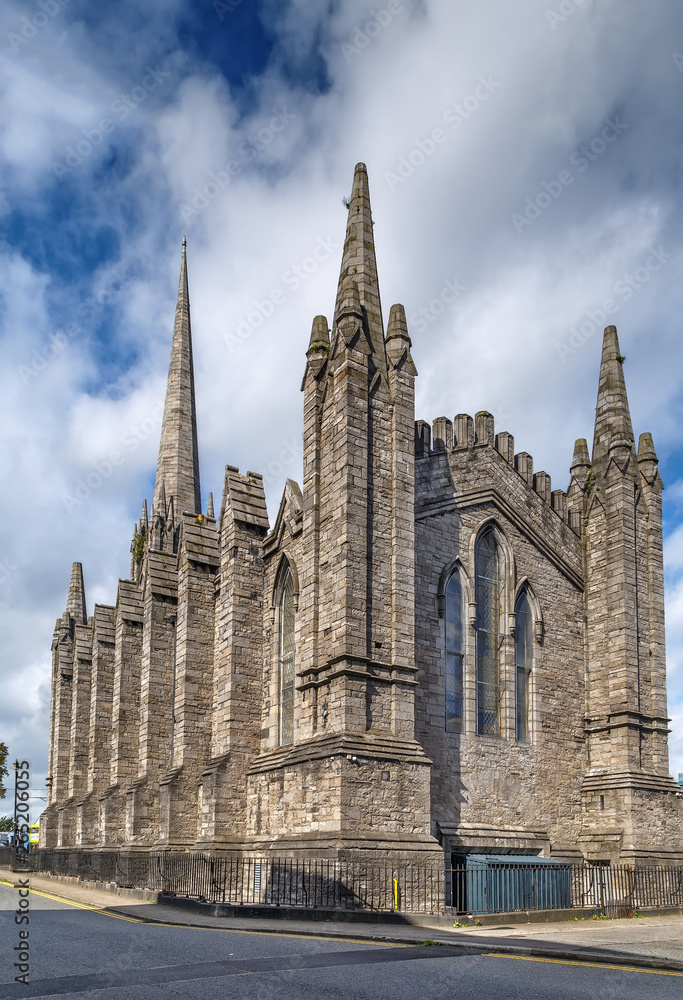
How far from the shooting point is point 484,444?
2498 centimetres

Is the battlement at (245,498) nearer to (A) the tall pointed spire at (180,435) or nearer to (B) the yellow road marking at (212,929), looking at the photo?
(B) the yellow road marking at (212,929)

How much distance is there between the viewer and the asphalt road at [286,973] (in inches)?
350

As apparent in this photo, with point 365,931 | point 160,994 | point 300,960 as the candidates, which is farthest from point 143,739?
point 160,994

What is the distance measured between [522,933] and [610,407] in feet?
51.7

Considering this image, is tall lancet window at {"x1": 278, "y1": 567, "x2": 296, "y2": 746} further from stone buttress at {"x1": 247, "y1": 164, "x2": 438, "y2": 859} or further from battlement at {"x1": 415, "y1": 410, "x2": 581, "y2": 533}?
battlement at {"x1": 415, "y1": 410, "x2": 581, "y2": 533}

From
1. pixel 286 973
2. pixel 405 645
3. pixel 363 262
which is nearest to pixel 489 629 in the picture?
pixel 405 645

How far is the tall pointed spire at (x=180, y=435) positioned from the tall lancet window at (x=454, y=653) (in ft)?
75.7

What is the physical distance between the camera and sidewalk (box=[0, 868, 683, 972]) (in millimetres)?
11844

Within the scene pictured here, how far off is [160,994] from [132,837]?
2082 centimetres

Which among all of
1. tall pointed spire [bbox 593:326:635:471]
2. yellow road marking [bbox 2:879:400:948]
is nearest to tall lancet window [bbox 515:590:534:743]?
tall pointed spire [bbox 593:326:635:471]

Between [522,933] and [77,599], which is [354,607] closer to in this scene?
[522,933]

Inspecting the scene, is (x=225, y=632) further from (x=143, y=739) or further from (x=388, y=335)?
(x=388, y=335)

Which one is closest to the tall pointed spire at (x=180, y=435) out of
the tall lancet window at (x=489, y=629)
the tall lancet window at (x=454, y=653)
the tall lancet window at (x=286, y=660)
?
the tall lancet window at (x=286, y=660)

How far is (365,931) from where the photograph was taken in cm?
1430
